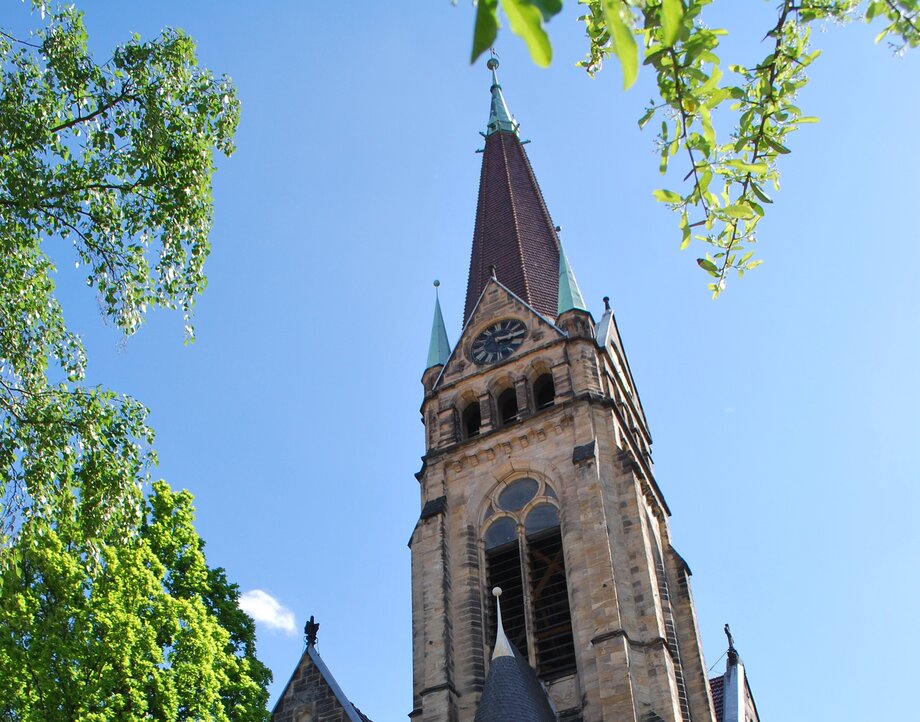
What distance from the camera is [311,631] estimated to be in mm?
22031

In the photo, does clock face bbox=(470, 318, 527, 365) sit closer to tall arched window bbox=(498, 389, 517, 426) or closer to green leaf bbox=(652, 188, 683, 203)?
tall arched window bbox=(498, 389, 517, 426)

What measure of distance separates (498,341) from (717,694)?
10588 millimetres

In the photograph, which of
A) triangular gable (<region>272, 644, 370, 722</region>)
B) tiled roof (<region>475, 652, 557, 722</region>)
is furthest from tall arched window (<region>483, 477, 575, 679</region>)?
triangular gable (<region>272, 644, 370, 722</region>)

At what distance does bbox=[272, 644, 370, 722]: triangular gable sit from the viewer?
1981cm

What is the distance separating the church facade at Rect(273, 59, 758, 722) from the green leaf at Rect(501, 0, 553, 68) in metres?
15.9

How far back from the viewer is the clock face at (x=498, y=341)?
88.2 feet

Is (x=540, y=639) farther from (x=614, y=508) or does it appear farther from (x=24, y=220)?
(x=24, y=220)

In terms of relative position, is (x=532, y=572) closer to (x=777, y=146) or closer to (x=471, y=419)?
(x=471, y=419)

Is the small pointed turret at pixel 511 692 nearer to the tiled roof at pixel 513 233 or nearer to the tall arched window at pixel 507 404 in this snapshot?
the tall arched window at pixel 507 404

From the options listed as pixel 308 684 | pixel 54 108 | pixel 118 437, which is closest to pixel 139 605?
pixel 118 437

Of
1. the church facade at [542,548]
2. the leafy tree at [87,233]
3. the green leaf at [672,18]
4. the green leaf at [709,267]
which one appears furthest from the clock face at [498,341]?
the green leaf at [672,18]

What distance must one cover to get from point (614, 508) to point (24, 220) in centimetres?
1512

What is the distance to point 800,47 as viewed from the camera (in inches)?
190

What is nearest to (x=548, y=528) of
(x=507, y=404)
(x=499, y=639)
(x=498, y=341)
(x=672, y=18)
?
(x=499, y=639)
